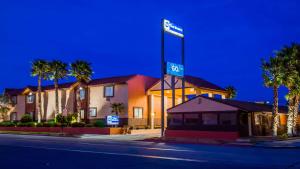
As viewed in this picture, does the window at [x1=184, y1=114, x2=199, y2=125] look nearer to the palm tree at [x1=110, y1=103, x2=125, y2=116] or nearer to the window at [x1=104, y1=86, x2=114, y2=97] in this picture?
the palm tree at [x1=110, y1=103, x2=125, y2=116]

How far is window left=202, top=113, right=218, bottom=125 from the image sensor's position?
37.5m

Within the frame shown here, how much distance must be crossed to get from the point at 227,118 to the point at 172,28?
42.6 ft

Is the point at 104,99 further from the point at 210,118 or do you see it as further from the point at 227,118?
the point at 227,118

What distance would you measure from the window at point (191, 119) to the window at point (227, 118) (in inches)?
113

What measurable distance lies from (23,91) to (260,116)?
4415 cm

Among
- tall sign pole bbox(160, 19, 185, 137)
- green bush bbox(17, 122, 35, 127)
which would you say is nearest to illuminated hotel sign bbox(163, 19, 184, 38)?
tall sign pole bbox(160, 19, 185, 137)

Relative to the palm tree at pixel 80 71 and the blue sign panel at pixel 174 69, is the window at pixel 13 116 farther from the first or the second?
the blue sign panel at pixel 174 69

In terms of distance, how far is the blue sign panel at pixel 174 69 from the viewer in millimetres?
42000

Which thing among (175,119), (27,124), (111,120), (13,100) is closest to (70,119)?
(111,120)

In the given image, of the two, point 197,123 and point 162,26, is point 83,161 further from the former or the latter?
point 162,26

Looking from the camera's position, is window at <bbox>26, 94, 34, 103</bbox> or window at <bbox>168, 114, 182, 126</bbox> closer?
window at <bbox>168, 114, 182, 126</bbox>

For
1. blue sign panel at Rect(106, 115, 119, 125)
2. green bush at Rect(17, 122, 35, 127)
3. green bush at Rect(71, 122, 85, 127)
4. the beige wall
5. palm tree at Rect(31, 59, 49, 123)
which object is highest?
palm tree at Rect(31, 59, 49, 123)

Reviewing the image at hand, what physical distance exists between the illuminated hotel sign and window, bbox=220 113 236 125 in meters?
11.9

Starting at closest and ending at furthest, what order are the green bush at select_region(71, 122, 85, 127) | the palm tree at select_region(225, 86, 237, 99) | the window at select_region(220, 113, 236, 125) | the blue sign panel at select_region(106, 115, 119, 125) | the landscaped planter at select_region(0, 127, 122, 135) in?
1. the window at select_region(220, 113, 236, 125)
2. the blue sign panel at select_region(106, 115, 119, 125)
3. the landscaped planter at select_region(0, 127, 122, 135)
4. the green bush at select_region(71, 122, 85, 127)
5. the palm tree at select_region(225, 86, 237, 99)
